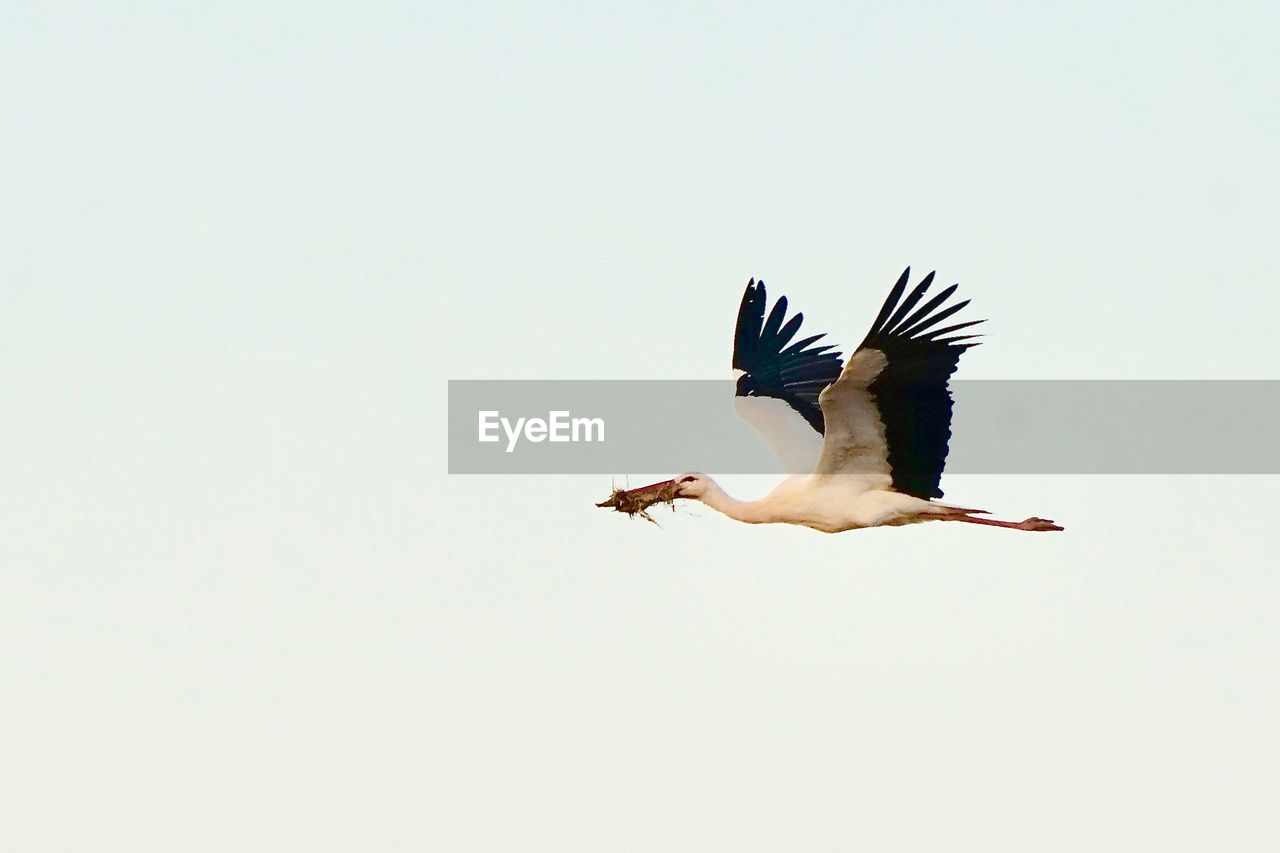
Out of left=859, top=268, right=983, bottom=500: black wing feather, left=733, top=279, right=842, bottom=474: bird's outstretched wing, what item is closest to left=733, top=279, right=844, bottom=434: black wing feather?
left=733, top=279, right=842, bottom=474: bird's outstretched wing

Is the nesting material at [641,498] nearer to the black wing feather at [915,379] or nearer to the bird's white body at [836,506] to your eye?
the bird's white body at [836,506]

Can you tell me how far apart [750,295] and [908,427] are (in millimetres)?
2675

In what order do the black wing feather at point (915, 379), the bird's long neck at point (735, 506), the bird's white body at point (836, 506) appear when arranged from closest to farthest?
1. the black wing feather at point (915, 379)
2. the bird's white body at point (836, 506)
3. the bird's long neck at point (735, 506)

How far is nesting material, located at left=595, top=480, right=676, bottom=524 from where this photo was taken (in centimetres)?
2430

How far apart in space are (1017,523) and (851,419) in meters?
2.15

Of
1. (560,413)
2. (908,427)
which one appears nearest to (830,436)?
(908,427)

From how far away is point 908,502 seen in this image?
941 inches

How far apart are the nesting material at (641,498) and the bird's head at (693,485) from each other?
0.06 m

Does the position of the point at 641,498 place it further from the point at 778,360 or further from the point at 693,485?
the point at 778,360

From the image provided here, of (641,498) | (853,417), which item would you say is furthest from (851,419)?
(641,498)

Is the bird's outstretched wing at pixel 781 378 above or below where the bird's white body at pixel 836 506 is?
above

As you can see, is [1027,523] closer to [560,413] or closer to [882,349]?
[882,349]

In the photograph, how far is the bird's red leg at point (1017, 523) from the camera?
79.1 feet

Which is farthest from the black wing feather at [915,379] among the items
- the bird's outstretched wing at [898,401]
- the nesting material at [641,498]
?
the nesting material at [641,498]
